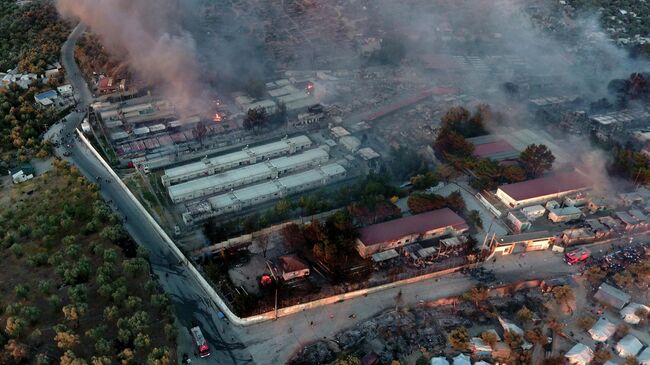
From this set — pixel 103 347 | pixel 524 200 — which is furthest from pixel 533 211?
pixel 103 347

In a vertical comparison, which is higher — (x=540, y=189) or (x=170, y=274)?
(x=540, y=189)

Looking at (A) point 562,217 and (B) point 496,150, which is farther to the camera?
(B) point 496,150

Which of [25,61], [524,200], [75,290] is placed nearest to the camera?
[75,290]

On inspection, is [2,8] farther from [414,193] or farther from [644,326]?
[644,326]

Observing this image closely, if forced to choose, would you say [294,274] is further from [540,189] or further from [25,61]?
[25,61]

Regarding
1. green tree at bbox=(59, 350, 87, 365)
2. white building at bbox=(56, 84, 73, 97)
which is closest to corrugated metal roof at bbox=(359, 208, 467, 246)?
green tree at bbox=(59, 350, 87, 365)

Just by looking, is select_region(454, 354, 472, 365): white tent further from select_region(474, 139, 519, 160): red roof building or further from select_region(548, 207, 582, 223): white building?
select_region(474, 139, 519, 160): red roof building

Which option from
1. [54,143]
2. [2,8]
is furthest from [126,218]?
[2,8]
